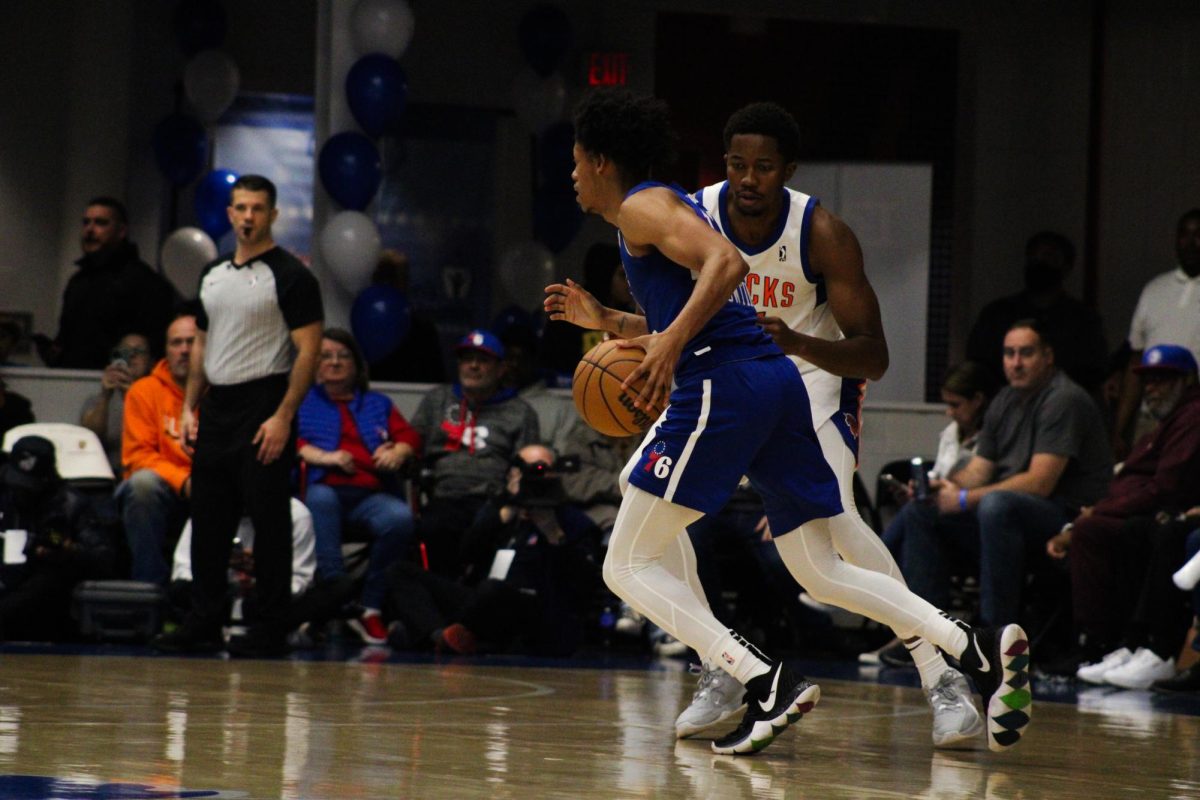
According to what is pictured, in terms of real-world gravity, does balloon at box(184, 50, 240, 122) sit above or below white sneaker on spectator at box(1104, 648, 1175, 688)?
above

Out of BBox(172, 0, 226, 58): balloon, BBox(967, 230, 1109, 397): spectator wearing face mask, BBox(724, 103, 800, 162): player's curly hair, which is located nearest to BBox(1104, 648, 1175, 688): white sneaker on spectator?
BBox(967, 230, 1109, 397): spectator wearing face mask

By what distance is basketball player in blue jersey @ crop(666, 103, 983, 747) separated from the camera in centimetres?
466

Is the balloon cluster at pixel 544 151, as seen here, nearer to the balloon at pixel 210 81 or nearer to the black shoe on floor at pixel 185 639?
the balloon at pixel 210 81

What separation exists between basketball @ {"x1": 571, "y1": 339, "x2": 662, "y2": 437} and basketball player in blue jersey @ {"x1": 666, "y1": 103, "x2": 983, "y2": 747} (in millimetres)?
492

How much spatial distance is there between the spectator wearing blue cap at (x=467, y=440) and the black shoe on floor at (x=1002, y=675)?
4.43m

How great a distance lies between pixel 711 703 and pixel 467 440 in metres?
4.26

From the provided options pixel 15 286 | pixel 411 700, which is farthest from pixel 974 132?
pixel 411 700

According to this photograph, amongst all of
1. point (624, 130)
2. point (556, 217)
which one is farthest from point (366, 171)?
point (624, 130)

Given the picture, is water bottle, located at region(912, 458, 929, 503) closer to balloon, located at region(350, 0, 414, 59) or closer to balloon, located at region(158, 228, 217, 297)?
balloon, located at region(350, 0, 414, 59)

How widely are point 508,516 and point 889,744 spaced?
3748mm

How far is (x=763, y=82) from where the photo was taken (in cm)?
1270

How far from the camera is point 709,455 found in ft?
13.8

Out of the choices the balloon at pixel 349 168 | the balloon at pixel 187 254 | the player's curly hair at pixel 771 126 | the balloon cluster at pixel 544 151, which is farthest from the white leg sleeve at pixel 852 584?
the balloon at pixel 187 254

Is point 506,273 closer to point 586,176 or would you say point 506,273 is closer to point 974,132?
point 974,132
